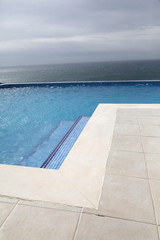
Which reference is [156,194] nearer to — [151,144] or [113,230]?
[113,230]

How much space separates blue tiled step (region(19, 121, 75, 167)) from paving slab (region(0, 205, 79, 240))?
2.00 meters

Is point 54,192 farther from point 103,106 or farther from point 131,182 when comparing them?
point 103,106

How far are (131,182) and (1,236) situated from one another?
1428 millimetres

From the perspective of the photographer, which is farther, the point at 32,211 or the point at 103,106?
the point at 103,106

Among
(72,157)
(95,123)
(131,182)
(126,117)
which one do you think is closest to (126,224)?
(131,182)

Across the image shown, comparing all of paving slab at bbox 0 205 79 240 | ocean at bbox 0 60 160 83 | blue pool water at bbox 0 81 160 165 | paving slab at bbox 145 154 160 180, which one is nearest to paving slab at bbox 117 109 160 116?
paving slab at bbox 145 154 160 180

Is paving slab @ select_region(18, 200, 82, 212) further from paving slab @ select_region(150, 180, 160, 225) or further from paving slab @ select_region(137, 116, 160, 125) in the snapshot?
paving slab @ select_region(137, 116, 160, 125)

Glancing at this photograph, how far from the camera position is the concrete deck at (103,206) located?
1.36m

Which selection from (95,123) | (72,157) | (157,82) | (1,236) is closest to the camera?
(1,236)

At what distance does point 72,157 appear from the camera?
8.27 feet

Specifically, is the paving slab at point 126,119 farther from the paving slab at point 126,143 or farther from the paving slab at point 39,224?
the paving slab at point 39,224

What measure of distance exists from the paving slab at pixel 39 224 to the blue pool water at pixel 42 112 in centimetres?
246

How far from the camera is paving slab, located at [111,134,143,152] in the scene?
262 centimetres

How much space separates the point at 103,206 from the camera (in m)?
1.60
